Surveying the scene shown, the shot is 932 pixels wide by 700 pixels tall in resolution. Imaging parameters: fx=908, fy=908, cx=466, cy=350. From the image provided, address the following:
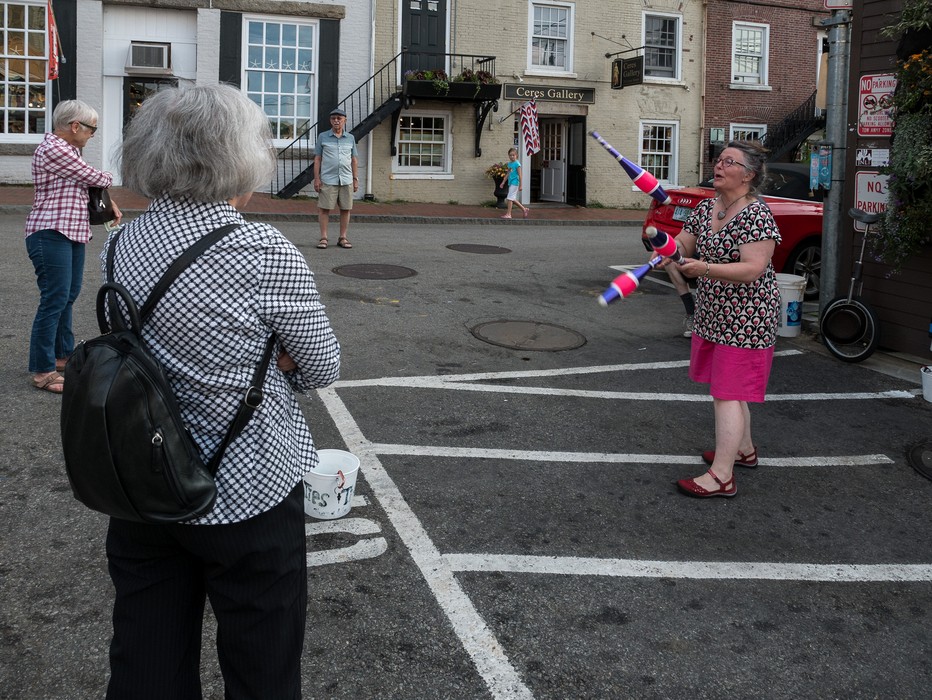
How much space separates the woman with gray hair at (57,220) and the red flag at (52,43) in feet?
46.9

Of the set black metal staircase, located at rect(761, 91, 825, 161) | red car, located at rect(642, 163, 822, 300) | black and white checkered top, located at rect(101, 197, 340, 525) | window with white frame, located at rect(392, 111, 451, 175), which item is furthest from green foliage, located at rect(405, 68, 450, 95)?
black and white checkered top, located at rect(101, 197, 340, 525)

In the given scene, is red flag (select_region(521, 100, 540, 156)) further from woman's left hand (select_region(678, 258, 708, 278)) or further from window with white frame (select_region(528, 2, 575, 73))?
woman's left hand (select_region(678, 258, 708, 278))

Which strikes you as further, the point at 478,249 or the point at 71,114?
the point at 478,249

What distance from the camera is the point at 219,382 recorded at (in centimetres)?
212

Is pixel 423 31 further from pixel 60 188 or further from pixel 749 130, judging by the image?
pixel 60 188

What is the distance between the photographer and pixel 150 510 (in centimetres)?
199

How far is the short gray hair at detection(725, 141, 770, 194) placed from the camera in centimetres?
443

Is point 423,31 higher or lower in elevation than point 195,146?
higher

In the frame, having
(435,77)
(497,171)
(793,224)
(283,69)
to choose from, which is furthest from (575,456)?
(497,171)

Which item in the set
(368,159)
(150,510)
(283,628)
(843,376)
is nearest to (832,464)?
(843,376)

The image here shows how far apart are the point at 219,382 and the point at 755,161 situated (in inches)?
127

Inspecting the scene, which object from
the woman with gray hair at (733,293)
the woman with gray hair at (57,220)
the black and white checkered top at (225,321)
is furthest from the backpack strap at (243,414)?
the woman with gray hair at (57,220)

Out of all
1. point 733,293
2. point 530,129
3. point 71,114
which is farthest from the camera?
point 530,129

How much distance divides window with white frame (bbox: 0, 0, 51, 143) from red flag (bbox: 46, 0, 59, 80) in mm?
317
